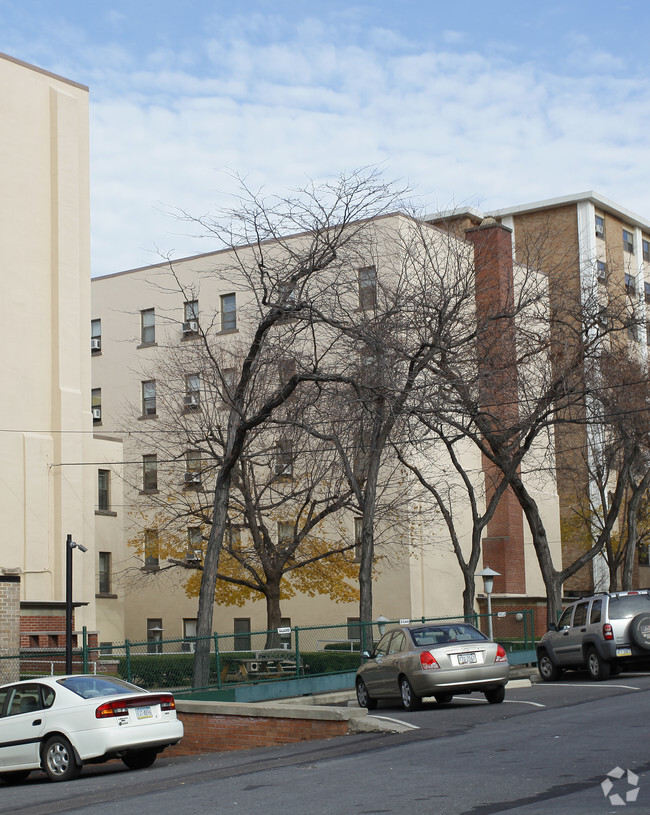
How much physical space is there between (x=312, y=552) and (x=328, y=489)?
4.09 m

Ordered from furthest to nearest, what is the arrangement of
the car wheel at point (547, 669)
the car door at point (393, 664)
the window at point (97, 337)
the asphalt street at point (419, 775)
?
the window at point (97, 337) → the car wheel at point (547, 669) → the car door at point (393, 664) → the asphalt street at point (419, 775)

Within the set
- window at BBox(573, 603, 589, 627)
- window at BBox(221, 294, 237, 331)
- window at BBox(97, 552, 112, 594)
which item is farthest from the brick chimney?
window at BBox(97, 552, 112, 594)

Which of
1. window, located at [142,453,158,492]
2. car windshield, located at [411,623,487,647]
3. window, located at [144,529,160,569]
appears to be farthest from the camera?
window, located at [142,453,158,492]

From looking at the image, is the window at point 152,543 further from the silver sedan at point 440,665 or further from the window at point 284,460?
the silver sedan at point 440,665

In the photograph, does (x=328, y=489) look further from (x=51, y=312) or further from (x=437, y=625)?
(x=437, y=625)

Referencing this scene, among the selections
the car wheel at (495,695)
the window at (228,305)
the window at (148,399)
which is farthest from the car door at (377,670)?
the window at (148,399)

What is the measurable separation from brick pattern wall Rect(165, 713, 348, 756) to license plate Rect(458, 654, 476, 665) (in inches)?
142

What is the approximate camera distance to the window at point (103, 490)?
149 feet

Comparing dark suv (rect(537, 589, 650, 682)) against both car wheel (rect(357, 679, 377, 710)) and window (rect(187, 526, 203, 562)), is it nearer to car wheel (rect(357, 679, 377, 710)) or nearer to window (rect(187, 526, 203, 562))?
car wheel (rect(357, 679, 377, 710))

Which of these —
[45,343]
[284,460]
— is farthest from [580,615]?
[45,343]

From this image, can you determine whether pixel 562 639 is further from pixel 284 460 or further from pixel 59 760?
pixel 284 460

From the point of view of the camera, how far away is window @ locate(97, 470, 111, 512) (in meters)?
45.4

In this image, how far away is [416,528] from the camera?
4175 cm

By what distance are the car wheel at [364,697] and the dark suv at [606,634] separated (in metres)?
5.31
